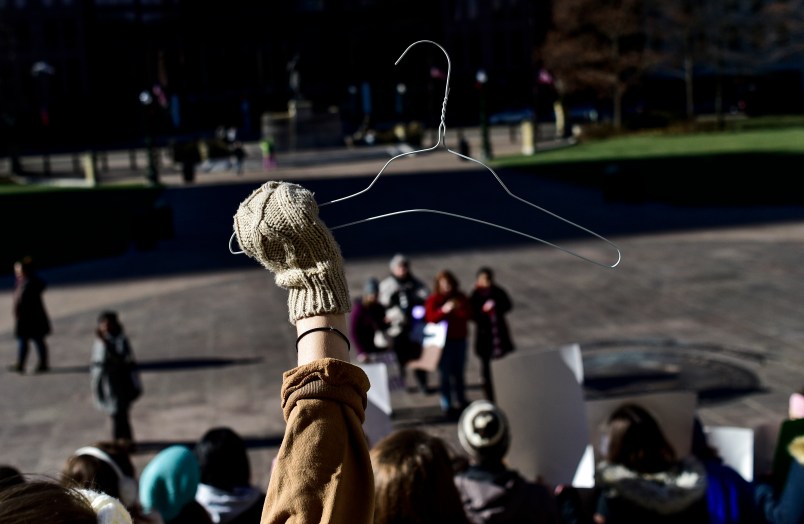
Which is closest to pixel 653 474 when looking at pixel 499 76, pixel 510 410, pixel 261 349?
pixel 510 410

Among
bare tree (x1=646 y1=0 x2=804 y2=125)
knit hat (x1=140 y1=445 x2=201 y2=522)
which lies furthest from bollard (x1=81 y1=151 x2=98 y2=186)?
knit hat (x1=140 y1=445 x2=201 y2=522)

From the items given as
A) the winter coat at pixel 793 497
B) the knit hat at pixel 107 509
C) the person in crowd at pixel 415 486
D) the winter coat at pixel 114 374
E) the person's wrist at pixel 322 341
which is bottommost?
the winter coat at pixel 114 374

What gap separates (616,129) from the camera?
55344mm

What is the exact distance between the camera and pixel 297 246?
2.35 meters

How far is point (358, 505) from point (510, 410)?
15.7 ft

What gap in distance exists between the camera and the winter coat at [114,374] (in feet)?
36.5

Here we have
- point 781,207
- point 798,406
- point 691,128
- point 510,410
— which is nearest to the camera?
point 798,406

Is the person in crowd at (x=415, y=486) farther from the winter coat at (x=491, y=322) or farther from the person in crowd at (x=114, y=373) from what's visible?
the winter coat at (x=491, y=322)

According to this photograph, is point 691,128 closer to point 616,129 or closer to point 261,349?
point 616,129

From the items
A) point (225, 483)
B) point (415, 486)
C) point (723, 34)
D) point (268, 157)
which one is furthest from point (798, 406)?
Result: point (723, 34)

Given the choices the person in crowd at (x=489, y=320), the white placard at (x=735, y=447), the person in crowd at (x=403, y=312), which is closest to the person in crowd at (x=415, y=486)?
the white placard at (x=735, y=447)

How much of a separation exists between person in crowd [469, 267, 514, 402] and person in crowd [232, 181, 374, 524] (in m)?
9.71

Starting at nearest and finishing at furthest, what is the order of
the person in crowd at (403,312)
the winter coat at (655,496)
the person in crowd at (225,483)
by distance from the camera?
1. the winter coat at (655,496)
2. the person in crowd at (225,483)
3. the person in crowd at (403,312)

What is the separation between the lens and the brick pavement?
1232 cm
